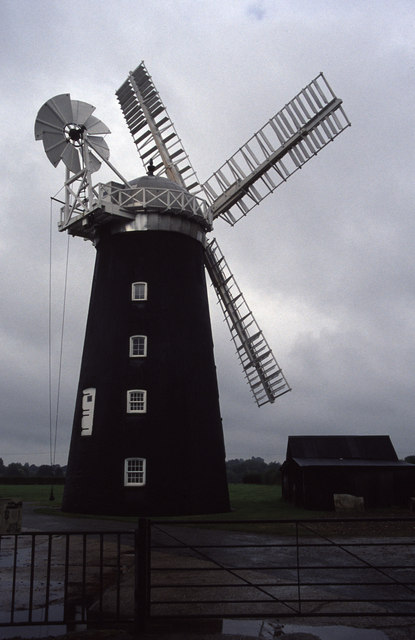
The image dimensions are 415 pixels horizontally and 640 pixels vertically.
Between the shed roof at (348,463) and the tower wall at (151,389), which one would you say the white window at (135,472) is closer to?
the tower wall at (151,389)

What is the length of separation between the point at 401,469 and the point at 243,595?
23.6 metres

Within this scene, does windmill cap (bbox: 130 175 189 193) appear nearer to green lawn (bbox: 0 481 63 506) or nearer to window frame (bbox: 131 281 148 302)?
window frame (bbox: 131 281 148 302)

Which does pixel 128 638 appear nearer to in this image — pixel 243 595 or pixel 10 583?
pixel 243 595

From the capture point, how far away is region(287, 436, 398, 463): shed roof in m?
34.1

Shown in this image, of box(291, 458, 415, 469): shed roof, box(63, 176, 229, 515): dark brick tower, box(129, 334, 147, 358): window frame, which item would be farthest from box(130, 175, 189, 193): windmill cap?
A: box(291, 458, 415, 469): shed roof

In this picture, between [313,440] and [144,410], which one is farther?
[313,440]

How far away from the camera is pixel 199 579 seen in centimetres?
1167

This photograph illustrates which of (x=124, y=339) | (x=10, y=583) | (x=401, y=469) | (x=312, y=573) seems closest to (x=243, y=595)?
(x=312, y=573)

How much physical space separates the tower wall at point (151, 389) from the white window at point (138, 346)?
18cm

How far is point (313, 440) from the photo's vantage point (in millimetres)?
35000

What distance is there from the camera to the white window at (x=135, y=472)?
84.5 feet


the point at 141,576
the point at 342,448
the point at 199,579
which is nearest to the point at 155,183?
the point at 342,448

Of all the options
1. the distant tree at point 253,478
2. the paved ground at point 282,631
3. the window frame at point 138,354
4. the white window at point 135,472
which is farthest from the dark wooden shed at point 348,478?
the distant tree at point 253,478

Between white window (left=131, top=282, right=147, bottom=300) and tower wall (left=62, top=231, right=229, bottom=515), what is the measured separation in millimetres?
218
